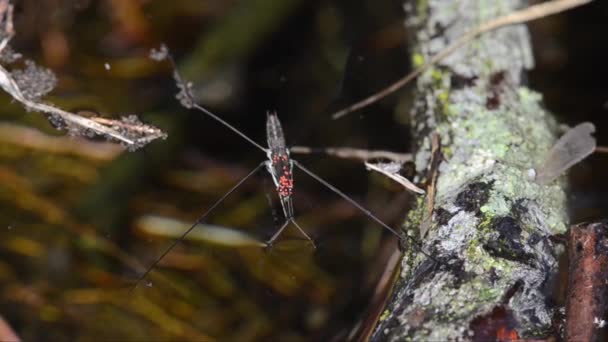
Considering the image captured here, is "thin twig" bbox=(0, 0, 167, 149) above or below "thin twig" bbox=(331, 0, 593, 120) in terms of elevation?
below

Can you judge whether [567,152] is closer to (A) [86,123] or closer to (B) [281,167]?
(B) [281,167]

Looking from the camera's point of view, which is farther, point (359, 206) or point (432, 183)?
point (359, 206)

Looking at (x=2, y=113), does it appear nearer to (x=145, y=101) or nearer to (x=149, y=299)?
(x=145, y=101)

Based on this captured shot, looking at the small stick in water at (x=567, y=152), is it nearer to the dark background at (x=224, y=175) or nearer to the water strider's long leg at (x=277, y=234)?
the dark background at (x=224, y=175)

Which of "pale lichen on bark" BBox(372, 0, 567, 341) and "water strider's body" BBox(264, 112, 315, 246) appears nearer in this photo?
"pale lichen on bark" BBox(372, 0, 567, 341)

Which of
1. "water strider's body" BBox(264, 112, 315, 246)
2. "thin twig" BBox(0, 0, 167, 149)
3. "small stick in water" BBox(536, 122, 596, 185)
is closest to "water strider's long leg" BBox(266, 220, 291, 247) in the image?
"water strider's body" BBox(264, 112, 315, 246)

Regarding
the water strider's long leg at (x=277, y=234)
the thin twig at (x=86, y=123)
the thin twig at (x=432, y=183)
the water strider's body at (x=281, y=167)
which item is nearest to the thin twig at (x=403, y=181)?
the thin twig at (x=432, y=183)

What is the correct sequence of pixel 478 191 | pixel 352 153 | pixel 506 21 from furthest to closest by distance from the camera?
pixel 352 153 → pixel 506 21 → pixel 478 191

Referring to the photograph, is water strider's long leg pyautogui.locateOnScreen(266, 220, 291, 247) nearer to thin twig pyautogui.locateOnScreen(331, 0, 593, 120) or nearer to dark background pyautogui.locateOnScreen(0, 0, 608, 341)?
dark background pyautogui.locateOnScreen(0, 0, 608, 341)

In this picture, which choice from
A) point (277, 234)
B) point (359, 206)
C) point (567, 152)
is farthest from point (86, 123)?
point (567, 152)
